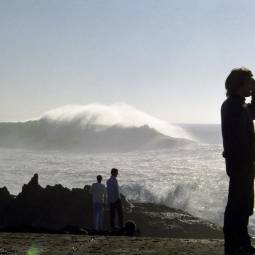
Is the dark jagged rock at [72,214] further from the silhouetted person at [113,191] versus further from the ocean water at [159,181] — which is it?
the silhouetted person at [113,191]

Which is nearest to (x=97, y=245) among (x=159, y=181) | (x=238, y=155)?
(x=238, y=155)

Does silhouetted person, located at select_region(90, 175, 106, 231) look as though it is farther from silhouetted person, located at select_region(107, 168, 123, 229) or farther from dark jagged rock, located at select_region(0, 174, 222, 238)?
dark jagged rock, located at select_region(0, 174, 222, 238)

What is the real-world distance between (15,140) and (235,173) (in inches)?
3577

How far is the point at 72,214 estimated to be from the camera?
20203 mm

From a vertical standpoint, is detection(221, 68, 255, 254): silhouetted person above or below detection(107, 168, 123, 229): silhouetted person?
above

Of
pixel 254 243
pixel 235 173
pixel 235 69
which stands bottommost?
pixel 254 243

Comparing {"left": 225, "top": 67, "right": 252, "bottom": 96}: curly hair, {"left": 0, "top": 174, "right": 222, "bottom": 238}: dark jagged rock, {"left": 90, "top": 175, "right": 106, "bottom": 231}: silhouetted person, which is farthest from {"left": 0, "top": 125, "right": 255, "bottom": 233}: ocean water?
{"left": 225, "top": 67, "right": 252, "bottom": 96}: curly hair

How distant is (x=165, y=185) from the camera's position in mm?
39656

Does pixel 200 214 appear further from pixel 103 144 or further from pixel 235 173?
pixel 103 144

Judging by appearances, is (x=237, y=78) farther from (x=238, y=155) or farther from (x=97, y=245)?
(x=97, y=245)

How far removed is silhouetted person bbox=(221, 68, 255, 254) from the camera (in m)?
4.41

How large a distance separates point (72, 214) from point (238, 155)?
16.3 m

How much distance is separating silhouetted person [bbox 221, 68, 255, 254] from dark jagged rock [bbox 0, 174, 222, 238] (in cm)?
1445

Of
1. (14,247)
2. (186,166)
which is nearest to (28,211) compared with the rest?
(14,247)
